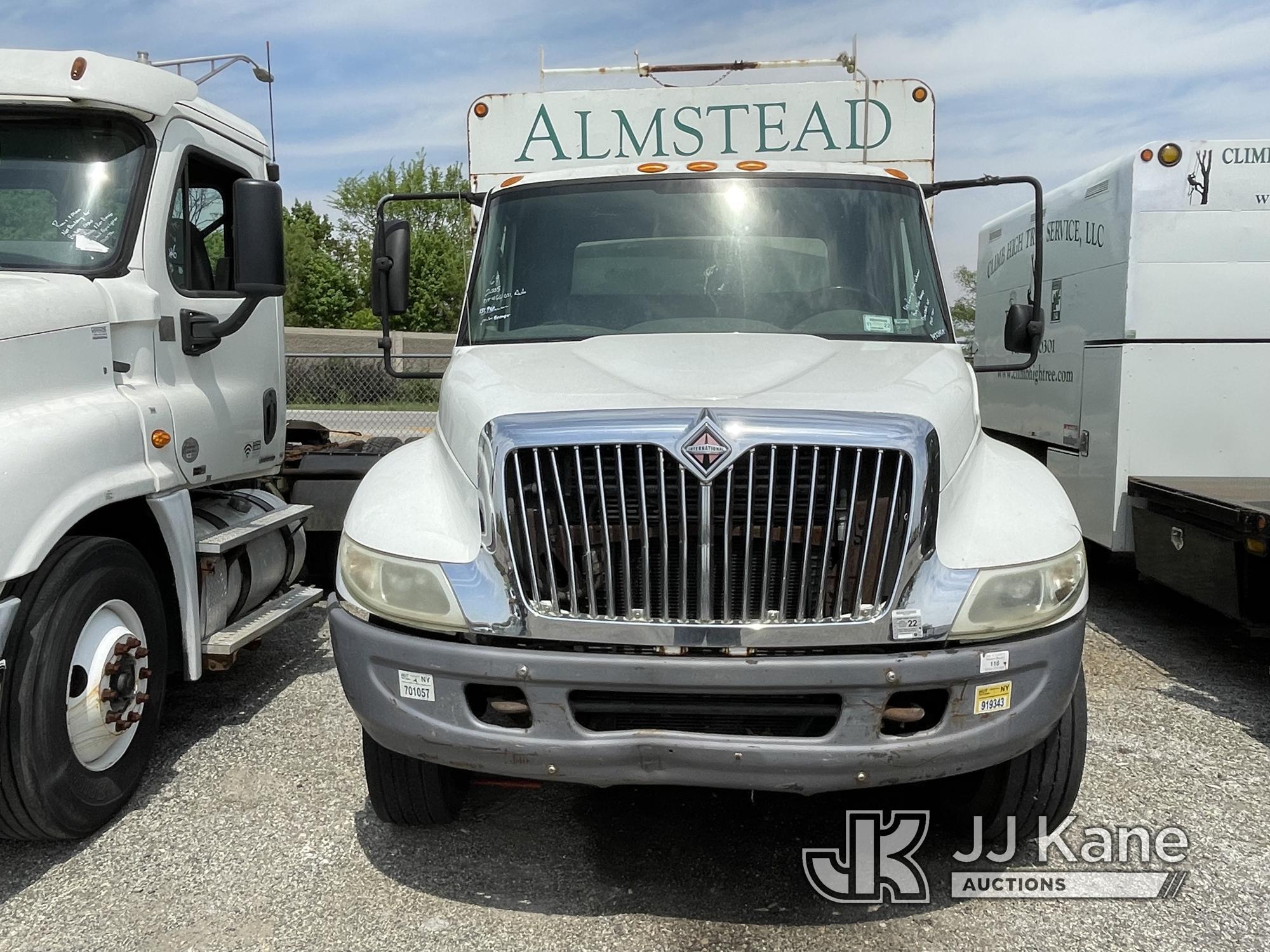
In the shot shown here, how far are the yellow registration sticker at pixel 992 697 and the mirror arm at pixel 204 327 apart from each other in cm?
333

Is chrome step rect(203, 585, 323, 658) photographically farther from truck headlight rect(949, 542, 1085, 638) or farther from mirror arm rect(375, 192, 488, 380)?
truck headlight rect(949, 542, 1085, 638)

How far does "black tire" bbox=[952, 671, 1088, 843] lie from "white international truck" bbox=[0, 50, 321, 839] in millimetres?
3071

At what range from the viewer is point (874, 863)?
3.65 meters

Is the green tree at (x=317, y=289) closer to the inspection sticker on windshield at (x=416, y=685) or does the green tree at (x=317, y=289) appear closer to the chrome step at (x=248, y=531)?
the chrome step at (x=248, y=531)

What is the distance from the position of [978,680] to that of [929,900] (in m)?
0.92

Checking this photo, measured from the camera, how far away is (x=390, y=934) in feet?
10.6

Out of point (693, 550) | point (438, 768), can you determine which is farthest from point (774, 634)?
point (438, 768)

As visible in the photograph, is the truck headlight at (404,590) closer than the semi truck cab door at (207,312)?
Yes

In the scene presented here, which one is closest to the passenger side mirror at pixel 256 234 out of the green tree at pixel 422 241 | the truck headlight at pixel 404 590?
the truck headlight at pixel 404 590

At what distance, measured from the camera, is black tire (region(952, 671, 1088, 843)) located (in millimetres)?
3459

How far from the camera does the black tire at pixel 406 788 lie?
367 centimetres

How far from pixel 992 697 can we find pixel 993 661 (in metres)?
0.11

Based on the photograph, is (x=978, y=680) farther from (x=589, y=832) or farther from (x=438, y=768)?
(x=438, y=768)

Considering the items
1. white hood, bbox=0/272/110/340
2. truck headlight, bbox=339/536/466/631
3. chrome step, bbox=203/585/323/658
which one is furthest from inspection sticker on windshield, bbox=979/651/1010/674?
white hood, bbox=0/272/110/340
